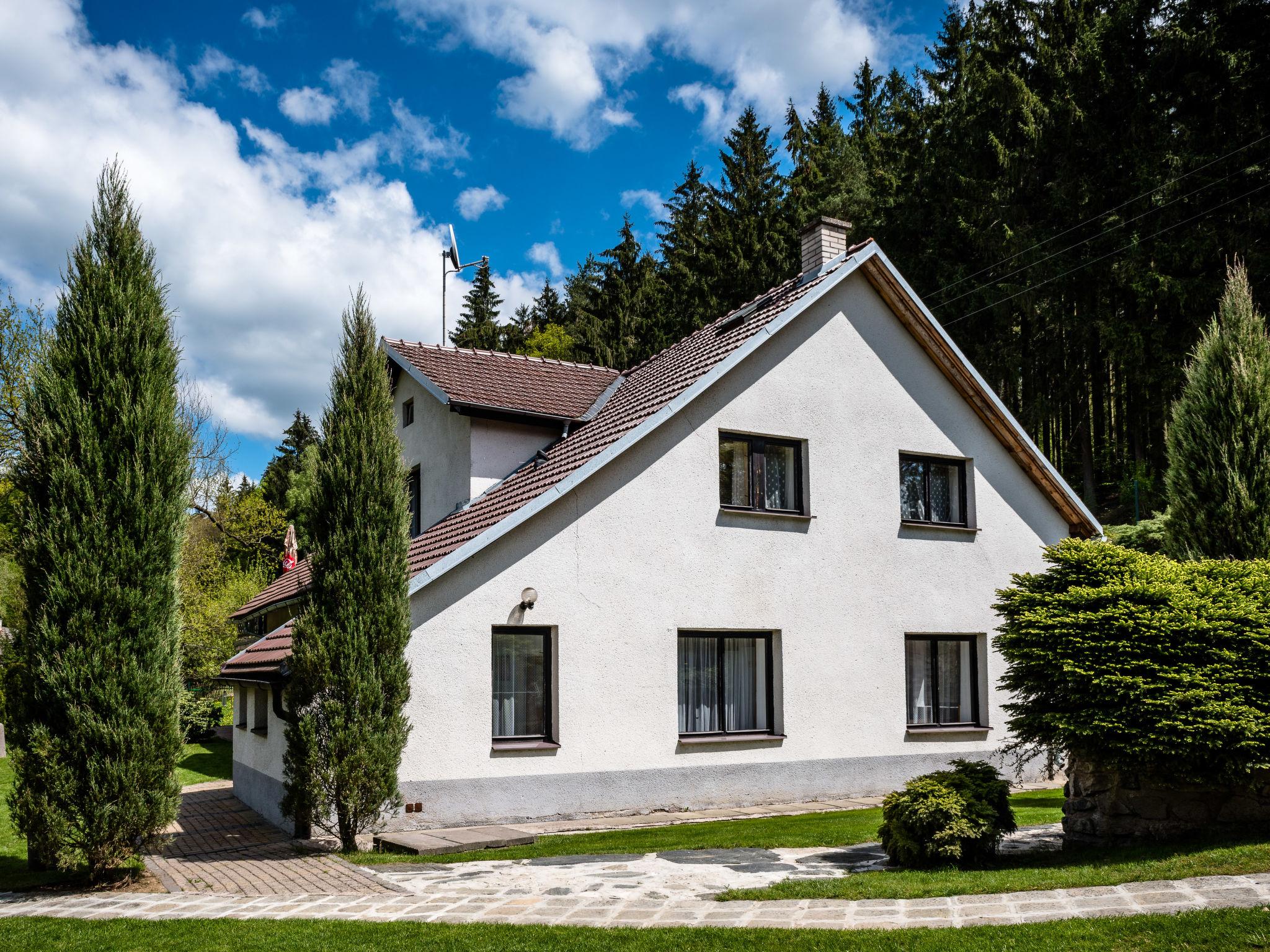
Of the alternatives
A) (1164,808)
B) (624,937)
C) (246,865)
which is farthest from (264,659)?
(1164,808)

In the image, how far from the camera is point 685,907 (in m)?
7.65

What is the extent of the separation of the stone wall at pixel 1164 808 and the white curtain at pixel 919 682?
21.3 feet

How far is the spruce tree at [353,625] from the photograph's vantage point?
35.5 ft

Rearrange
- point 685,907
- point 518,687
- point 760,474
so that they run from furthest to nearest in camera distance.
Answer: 1. point 760,474
2. point 518,687
3. point 685,907

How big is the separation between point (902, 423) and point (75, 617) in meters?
12.4

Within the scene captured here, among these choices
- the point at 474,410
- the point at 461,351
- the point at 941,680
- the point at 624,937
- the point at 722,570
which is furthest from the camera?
the point at 461,351

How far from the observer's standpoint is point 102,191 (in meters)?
10.1

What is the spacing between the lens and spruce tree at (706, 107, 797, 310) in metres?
41.2

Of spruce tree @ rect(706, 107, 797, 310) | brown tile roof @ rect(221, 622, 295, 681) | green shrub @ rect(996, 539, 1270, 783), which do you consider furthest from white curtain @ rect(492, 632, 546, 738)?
spruce tree @ rect(706, 107, 797, 310)

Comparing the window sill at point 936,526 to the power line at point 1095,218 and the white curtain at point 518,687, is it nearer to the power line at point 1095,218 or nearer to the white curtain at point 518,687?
the white curtain at point 518,687

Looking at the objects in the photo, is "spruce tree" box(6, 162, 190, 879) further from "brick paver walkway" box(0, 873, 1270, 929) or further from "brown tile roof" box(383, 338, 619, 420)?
"brown tile roof" box(383, 338, 619, 420)

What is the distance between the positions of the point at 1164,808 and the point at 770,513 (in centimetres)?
700

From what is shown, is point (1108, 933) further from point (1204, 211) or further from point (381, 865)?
point (1204, 211)

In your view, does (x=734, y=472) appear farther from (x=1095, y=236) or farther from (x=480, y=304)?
(x=480, y=304)
